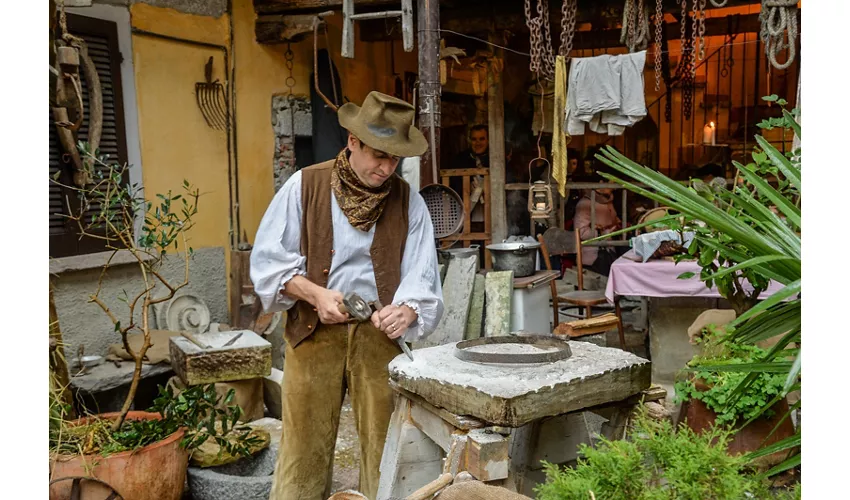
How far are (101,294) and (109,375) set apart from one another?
1.01 metres

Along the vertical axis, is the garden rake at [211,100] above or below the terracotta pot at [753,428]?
above

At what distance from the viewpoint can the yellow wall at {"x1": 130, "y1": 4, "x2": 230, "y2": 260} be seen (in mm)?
6094

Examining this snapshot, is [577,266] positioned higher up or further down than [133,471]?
higher up

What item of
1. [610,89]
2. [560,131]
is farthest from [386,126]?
[560,131]

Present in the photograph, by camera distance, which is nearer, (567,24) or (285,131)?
(567,24)

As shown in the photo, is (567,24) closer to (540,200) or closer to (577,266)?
(540,200)

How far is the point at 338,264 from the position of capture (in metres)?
3.21

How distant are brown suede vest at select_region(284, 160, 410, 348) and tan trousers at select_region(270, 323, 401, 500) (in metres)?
0.09

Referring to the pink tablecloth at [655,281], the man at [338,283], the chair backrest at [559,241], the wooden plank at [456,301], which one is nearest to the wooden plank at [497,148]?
Answer: the chair backrest at [559,241]

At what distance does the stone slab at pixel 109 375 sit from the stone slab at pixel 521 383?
2776 millimetres

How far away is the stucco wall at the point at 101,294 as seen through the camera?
5383mm

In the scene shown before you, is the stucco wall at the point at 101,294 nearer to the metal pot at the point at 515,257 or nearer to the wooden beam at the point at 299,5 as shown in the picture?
the wooden beam at the point at 299,5
